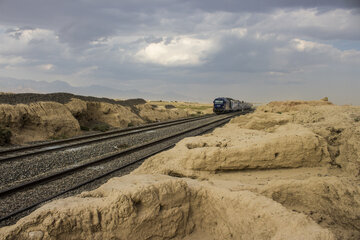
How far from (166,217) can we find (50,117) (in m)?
17.6

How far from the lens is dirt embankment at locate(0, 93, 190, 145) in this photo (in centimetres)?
1595

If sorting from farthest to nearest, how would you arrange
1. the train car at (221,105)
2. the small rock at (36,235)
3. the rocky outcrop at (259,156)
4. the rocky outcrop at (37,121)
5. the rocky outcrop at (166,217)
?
the train car at (221,105)
the rocky outcrop at (37,121)
the rocky outcrop at (259,156)
the rocky outcrop at (166,217)
the small rock at (36,235)

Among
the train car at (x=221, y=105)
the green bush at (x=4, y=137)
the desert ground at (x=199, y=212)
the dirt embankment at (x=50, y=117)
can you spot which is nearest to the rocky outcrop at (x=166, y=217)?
the desert ground at (x=199, y=212)

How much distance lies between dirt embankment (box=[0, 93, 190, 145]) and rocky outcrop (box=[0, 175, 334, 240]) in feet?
45.1

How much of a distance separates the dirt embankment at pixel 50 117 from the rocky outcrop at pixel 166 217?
13752 mm

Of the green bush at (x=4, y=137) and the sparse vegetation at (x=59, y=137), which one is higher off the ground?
the green bush at (x=4, y=137)

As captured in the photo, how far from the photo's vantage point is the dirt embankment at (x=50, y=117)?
52.3 feet

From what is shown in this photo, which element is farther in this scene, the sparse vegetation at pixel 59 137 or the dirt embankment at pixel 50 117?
the sparse vegetation at pixel 59 137

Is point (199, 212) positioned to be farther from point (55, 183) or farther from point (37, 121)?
point (37, 121)

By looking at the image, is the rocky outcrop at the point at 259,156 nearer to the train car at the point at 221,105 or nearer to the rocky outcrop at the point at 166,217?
the rocky outcrop at the point at 166,217

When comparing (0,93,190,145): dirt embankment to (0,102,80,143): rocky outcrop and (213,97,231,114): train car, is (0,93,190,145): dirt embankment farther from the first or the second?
(213,97,231,114): train car

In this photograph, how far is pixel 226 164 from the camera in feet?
19.2

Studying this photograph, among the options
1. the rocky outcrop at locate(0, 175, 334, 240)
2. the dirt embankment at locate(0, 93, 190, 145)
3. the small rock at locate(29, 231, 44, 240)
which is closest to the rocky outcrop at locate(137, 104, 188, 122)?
the dirt embankment at locate(0, 93, 190, 145)

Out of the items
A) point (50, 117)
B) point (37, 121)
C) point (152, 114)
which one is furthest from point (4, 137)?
point (152, 114)
